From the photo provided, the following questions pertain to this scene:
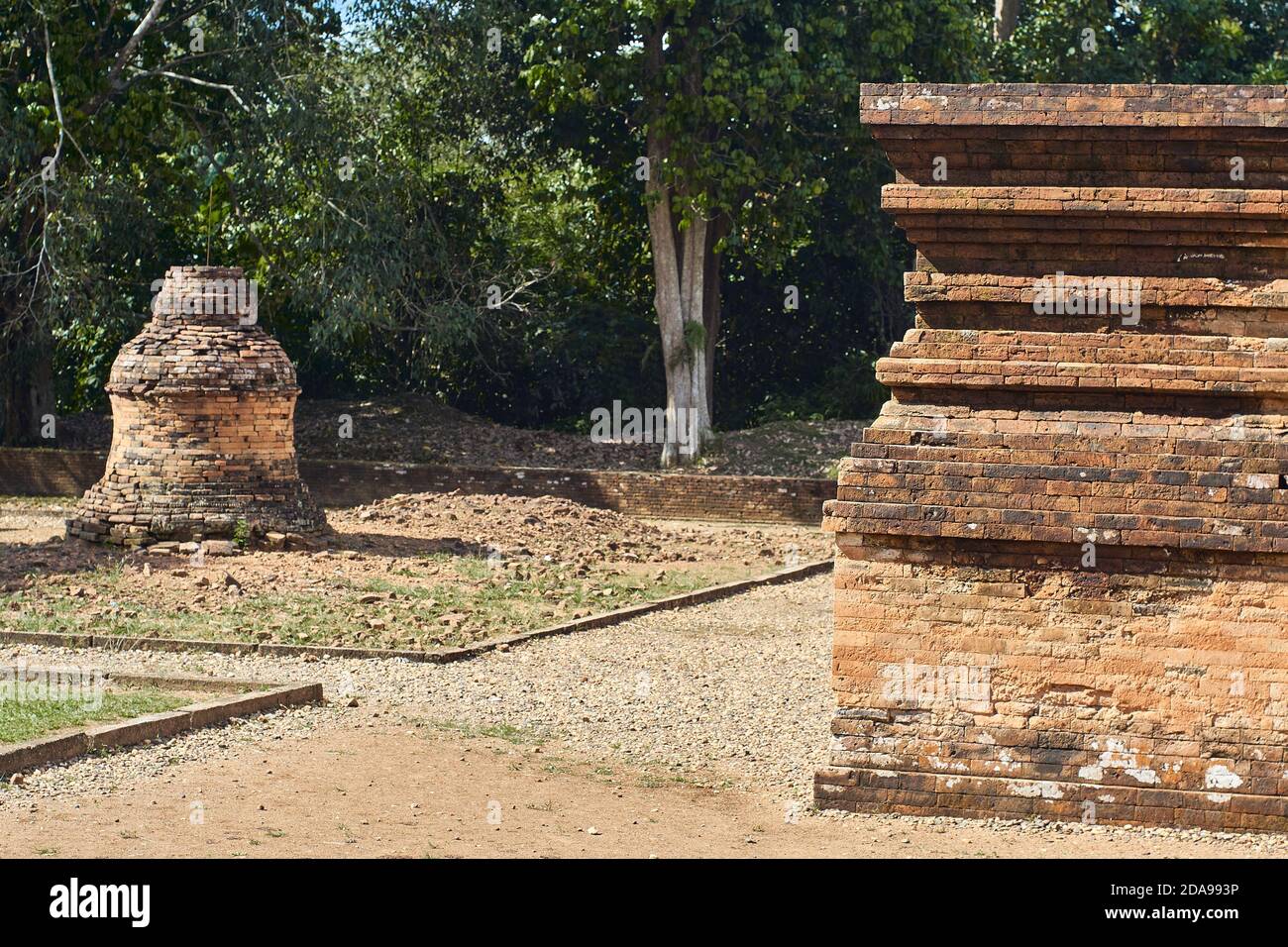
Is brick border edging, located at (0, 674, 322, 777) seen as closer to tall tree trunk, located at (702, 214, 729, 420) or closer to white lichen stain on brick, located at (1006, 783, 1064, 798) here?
white lichen stain on brick, located at (1006, 783, 1064, 798)

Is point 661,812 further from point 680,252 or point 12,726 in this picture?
point 680,252

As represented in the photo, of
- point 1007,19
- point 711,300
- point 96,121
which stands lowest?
point 711,300

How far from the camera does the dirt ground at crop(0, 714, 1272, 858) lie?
23.2 ft

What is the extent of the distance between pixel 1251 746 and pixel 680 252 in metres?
20.0

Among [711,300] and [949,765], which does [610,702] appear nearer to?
[949,765]

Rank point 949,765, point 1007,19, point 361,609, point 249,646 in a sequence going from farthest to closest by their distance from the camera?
point 1007,19, point 361,609, point 249,646, point 949,765

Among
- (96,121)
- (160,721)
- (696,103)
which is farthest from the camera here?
(96,121)

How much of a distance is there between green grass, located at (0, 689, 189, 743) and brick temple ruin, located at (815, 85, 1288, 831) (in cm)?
396

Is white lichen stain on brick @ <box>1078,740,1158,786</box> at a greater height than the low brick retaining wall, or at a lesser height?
lesser

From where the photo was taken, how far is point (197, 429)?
16078mm

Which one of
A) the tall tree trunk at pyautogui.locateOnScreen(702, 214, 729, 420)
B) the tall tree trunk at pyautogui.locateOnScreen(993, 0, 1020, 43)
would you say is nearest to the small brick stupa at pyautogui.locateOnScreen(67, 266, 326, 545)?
the tall tree trunk at pyautogui.locateOnScreen(702, 214, 729, 420)

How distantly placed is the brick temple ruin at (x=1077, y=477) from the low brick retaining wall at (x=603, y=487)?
14167 mm

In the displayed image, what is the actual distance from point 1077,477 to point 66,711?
18.2 ft

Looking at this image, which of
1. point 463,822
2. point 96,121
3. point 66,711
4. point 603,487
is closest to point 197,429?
point 66,711
